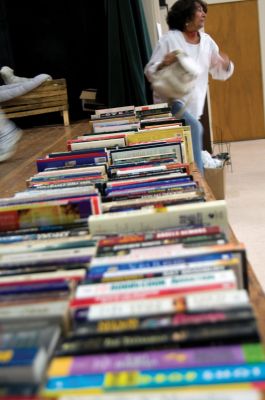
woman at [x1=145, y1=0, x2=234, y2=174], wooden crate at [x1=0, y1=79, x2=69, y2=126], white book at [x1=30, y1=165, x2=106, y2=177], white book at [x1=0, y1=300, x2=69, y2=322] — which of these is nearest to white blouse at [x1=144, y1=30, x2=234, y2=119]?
woman at [x1=145, y1=0, x2=234, y2=174]

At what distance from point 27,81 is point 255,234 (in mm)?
2331

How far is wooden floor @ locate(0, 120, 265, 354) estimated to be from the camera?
102 centimetres

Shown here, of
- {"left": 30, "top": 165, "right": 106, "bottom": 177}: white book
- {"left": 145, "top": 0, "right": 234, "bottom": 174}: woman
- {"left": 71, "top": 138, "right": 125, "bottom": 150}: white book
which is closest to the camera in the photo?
{"left": 30, "top": 165, "right": 106, "bottom": 177}: white book

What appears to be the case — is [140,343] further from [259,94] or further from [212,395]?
[259,94]

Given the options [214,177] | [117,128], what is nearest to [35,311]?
[117,128]

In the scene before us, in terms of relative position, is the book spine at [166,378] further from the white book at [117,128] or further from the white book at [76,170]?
the white book at [117,128]

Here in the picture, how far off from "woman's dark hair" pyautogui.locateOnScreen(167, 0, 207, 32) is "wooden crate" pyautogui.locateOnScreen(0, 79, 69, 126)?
169cm

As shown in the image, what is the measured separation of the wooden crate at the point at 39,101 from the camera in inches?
179

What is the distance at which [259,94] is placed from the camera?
709cm

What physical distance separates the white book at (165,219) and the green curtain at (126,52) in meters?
2.97

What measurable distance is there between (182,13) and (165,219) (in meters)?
2.31

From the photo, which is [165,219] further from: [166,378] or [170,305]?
[166,378]

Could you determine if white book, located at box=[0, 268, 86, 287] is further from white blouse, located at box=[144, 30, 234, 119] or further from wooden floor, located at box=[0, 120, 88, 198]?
white blouse, located at box=[144, 30, 234, 119]

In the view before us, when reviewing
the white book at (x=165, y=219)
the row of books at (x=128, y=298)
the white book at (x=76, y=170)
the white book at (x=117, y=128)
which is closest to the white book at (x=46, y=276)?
the row of books at (x=128, y=298)
